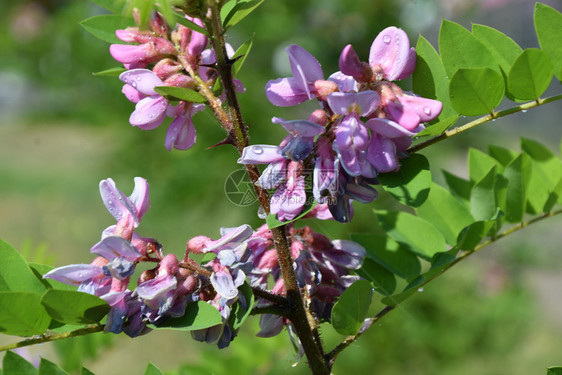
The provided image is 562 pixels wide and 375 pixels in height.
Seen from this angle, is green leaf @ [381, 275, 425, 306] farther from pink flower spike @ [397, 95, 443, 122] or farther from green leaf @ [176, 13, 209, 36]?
green leaf @ [176, 13, 209, 36]

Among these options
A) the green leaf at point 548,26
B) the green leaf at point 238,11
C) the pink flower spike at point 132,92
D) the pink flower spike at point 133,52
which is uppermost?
the green leaf at point 238,11

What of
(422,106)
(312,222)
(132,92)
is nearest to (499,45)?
(422,106)

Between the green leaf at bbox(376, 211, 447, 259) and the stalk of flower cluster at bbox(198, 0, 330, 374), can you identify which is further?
the green leaf at bbox(376, 211, 447, 259)

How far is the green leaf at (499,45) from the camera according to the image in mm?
590

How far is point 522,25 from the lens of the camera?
10.9ft

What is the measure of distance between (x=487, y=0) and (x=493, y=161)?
8.09 ft

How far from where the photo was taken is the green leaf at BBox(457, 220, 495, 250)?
2.13ft

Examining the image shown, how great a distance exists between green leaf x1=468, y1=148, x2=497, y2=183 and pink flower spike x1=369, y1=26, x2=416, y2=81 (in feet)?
0.74

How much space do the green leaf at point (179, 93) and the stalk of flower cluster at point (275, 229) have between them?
0.11 feet

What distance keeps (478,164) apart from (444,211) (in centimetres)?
7

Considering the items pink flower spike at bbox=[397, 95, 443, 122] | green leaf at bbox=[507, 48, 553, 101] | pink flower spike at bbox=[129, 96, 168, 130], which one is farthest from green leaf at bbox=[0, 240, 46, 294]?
green leaf at bbox=[507, 48, 553, 101]

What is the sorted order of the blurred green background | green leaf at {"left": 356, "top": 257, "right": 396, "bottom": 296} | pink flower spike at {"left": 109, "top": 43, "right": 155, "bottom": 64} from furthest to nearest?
1. the blurred green background
2. green leaf at {"left": 356, "top": 257, "right": 396, "bottom": 296}
3. pink flower spike at {"left": 109, "top": 43, "right": 155, "bottom": 64}

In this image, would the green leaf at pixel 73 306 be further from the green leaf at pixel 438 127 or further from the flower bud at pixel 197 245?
the green leaf at pixel 438 127

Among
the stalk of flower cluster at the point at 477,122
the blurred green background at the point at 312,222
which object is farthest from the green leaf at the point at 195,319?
the blurred green background at the point at 312,222
